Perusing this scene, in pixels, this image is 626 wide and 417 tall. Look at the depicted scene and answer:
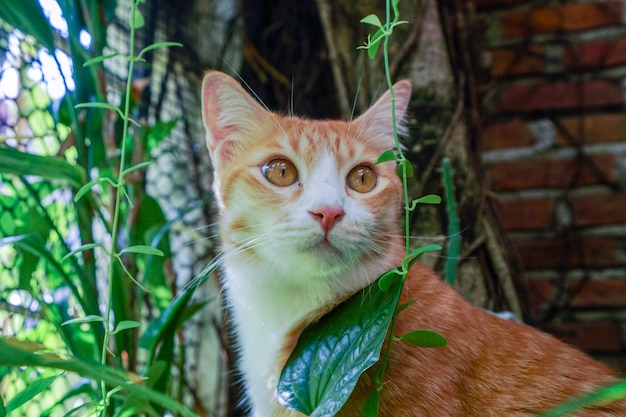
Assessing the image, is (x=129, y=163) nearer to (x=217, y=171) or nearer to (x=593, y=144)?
(x=217, y=171)

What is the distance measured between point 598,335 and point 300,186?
140 cm

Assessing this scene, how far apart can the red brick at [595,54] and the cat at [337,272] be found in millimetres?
1103

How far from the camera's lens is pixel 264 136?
126cm

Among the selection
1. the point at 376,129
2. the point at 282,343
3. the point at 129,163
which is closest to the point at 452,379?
the point at 282,343

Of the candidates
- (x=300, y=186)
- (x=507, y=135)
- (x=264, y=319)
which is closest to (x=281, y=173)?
(x=300, y=186)

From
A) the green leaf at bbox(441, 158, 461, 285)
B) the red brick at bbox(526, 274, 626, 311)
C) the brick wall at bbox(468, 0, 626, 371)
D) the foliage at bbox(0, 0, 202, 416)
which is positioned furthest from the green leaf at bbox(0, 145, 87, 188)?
the red brick at bbox(526, 274, 626, 311)

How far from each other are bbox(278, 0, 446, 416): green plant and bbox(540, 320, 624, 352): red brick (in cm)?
135

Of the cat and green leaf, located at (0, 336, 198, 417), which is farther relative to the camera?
the cat

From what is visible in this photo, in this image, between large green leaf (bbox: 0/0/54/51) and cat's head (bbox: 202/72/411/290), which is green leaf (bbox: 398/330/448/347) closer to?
cat's head (bbox: 202/72/411/290)

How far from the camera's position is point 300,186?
3.67 feet

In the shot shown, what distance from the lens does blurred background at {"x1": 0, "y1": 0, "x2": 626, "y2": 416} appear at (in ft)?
4.84

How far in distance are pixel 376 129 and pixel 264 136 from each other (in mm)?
244

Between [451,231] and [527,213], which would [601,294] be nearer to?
[527,213]

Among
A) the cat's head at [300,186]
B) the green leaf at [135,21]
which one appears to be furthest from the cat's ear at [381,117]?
the green leaf at [135,21]
